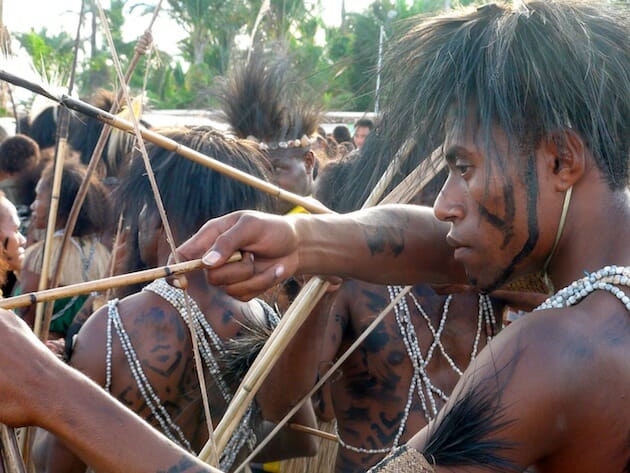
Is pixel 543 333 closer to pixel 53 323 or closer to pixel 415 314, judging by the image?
pixel 415 314

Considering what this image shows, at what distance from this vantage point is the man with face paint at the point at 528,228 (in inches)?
65.1

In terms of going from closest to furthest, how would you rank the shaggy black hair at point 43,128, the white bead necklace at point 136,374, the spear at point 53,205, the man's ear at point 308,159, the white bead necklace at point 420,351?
the spear at point 53,205, the white bead necklace at point 136,374, the white bead necklace at point 420,351, the man's ear at point 308,159, the shaggy black hair at point 43,128

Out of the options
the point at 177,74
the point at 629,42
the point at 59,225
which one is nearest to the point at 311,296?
the point at 629,42

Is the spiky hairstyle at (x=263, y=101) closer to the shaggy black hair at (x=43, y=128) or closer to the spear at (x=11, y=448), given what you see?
the shaggy black hair at (x=43, y=128)

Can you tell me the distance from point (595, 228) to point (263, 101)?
3.51m

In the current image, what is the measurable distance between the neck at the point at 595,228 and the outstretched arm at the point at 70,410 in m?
0.89

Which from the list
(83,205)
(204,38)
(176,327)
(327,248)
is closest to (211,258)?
(327,248)

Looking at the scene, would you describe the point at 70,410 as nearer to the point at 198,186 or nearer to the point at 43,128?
the point at 198,186

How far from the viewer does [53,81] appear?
2.18 metres

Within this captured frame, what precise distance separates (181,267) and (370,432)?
4.63 feet

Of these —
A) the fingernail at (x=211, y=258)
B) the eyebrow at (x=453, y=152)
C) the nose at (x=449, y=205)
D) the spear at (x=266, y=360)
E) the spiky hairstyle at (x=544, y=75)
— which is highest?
the spiky hairstyle at (x=544, y=75)

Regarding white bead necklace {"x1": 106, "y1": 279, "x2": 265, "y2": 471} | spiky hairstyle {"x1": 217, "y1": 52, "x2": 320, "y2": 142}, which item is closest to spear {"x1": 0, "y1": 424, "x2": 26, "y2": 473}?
white bead necklace {"x1": 106, "y1": 279, "x2": 265, "y2": 471}

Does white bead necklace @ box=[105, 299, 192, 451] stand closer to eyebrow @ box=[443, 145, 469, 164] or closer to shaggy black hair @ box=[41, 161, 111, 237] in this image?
eyebrow @ box=[443, 145, 469, 164]

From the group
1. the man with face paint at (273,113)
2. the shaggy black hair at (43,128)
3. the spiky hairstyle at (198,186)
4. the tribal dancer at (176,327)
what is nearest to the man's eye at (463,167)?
the tribal dancer at (176,327)
